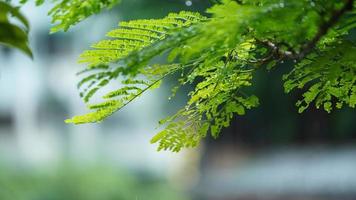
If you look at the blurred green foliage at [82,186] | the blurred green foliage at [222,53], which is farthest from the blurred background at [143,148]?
the blurred green foliage at [222,53]

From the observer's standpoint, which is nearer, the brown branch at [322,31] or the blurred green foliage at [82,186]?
the brown branch at [322,31]

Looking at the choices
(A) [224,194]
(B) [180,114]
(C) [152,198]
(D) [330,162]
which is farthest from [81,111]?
(B) [180,114]

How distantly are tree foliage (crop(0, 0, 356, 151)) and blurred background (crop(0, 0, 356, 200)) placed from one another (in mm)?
3750

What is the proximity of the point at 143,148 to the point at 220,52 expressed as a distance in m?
4.97

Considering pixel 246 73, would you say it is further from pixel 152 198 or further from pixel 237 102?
pixel 152 198

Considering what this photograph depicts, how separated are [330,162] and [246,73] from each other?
466 centimetres

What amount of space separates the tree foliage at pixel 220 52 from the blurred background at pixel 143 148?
3.75 metres

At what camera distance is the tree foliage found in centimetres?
50

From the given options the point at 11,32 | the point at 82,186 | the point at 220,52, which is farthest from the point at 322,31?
the point at 82,186

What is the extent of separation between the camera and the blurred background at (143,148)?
16.3ft

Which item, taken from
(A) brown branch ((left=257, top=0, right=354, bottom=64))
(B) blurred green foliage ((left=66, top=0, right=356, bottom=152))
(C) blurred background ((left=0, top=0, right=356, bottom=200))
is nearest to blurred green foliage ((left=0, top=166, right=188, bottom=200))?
(C) blurred background ((left=0, top=0, right=356, bottom=200))

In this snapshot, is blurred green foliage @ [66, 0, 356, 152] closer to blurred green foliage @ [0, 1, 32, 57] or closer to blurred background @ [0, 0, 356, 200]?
blurred green foliage @ [0, 1, 32, 57]

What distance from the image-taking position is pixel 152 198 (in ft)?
16.3

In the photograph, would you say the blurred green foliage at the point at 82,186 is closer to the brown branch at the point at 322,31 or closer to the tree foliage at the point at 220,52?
the tree foliage at the point at 220,52
